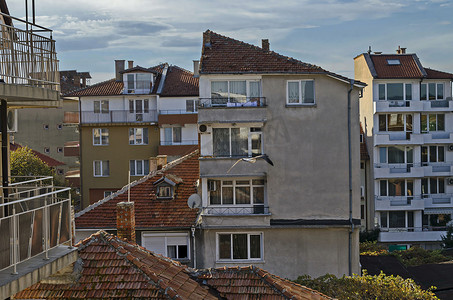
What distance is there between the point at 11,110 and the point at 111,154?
39.9m

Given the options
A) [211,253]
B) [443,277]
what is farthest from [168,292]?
[443,277]

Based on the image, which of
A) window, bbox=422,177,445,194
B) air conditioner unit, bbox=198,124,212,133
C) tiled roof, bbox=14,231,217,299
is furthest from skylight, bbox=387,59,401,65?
tiled roof, bbox=14,231,217,299

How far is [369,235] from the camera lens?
51000 mm

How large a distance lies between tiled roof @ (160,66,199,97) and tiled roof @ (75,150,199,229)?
2262 centimetres

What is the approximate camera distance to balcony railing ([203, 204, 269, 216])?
29275 millimetres

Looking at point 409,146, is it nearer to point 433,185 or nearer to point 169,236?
point 433,185

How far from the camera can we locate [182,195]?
30203 millimetres

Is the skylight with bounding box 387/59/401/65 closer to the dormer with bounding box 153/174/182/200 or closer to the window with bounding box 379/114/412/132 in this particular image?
the window with bounding box 379/114/412/132

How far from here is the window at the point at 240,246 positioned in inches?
1142

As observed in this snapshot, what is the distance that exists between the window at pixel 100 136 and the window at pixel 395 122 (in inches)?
786

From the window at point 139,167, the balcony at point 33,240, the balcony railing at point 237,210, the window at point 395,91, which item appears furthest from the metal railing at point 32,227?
the window at point 395,91

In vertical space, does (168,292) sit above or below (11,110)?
below

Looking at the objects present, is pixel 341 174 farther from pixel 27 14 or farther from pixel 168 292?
pixel 27 14

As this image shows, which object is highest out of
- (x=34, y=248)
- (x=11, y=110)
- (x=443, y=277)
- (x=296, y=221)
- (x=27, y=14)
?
(x=27, y=14)
